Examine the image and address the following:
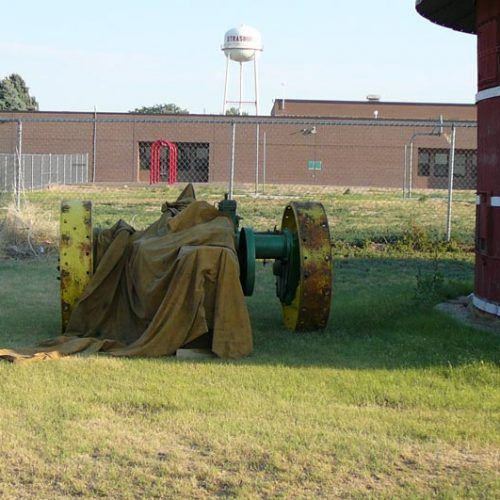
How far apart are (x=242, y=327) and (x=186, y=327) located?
427 mm

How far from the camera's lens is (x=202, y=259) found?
683 cm

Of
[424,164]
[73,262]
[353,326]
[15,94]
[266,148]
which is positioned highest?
[15,94]

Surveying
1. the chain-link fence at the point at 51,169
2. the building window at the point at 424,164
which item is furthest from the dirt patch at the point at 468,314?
the building window at the point at 424,164

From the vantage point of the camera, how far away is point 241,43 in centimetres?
4966

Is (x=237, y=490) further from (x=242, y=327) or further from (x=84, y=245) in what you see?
(x=84, y=245)

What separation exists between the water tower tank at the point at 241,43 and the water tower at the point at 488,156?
42430 millimetres

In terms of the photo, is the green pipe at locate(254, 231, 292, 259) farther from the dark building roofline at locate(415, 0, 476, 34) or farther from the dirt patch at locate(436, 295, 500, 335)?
the dark building roofline at locate(415, 0, 476, 34)

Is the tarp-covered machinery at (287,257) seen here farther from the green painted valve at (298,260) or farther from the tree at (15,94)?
the tree at (15,94)

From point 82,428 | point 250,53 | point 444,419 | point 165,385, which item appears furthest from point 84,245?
point 250,53


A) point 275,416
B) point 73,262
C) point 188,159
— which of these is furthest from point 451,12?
point 188,159

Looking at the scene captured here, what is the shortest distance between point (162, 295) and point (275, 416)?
214 centimetres

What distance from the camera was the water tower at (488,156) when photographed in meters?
7.52

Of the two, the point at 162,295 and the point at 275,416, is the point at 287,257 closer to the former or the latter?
the point at 162,295

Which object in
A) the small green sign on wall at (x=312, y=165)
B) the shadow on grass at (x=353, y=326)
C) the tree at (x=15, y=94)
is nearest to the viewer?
the shadow on grass at (x=353, y=326)
